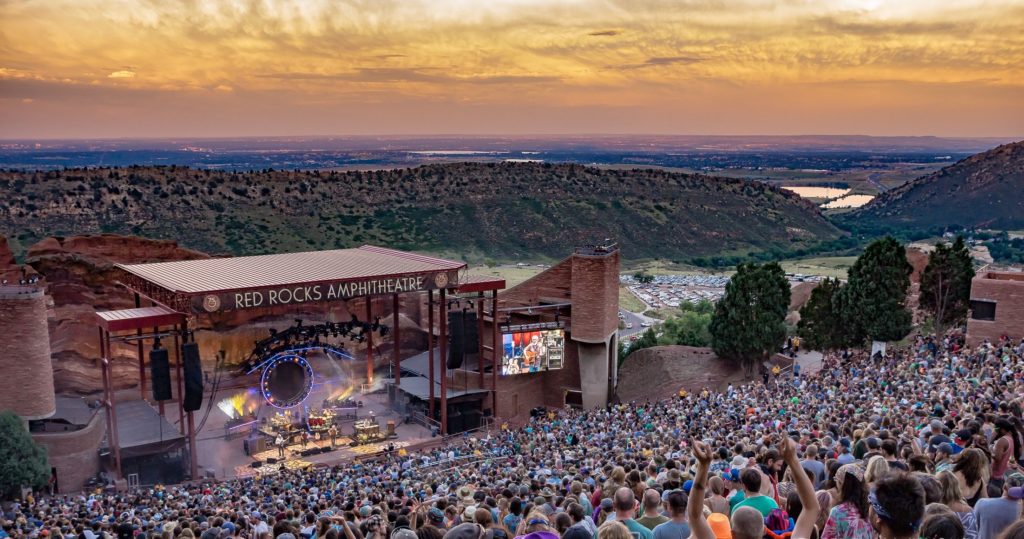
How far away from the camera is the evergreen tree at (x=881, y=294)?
3847cm

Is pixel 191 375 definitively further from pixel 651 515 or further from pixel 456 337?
pixel 651 515

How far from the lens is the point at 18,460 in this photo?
2759 cm

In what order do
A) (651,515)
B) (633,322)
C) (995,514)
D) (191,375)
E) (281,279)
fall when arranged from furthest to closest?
(633,322)
(281,279)
(191,375)
(651,515)
(995,514)

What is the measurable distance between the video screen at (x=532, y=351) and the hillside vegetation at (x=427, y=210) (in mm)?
52269

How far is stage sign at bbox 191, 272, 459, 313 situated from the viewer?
30422mm

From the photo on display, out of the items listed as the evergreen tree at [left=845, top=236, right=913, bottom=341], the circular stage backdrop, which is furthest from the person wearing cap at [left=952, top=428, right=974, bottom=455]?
the evergreen tree at [left=845, top=236, right=913, bottom=341]

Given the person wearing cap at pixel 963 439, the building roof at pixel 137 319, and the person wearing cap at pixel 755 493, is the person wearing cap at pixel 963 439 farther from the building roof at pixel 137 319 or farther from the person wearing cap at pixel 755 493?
the building roof at pixel 137 319

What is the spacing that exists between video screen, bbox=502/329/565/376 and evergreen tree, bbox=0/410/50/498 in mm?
17117

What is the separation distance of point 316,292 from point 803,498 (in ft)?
88.9

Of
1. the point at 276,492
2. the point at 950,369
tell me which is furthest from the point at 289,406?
the point at 950,369

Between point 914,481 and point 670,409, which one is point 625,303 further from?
point 914,481

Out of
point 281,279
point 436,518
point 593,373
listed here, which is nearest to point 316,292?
point 281,279

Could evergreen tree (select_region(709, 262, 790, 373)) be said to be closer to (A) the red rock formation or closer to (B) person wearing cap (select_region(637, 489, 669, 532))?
(A) the red rock formation

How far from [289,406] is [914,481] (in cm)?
2990
